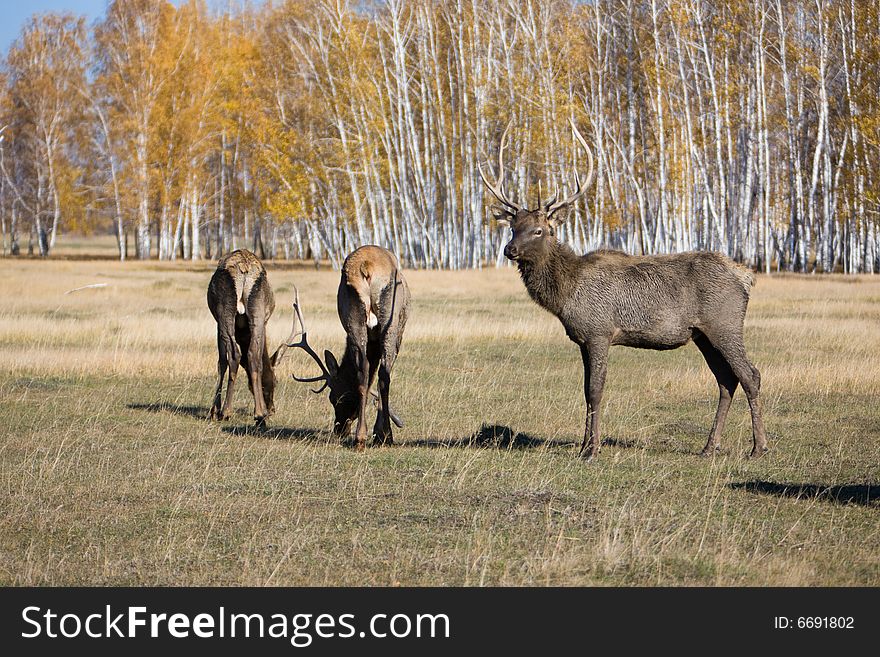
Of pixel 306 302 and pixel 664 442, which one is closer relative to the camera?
pixel 664 442

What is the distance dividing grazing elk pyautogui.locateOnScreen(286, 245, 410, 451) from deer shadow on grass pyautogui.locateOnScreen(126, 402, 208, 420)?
2.28 metres

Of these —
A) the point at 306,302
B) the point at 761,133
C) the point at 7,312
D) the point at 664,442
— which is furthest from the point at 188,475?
the point at 761,133

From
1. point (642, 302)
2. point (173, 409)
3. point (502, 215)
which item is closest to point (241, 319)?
point (173, 409)

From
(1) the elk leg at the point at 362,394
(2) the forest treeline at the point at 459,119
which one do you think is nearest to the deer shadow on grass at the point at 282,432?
(1) the elk leg at the point at 362,394

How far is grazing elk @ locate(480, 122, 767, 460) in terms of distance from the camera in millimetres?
9781

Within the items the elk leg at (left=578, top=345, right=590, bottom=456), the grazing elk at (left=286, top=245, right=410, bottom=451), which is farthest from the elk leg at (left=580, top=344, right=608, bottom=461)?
the grazing elk at (left=286, top=245, right=410, bottom=451)

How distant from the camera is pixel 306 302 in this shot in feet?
96.8

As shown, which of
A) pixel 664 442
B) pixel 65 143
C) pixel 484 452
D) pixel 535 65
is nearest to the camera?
pixel 484 452

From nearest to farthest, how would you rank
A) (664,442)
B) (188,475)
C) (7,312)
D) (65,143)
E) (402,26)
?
(188,475), (664,442), (7,312), (402,26), (65,143)

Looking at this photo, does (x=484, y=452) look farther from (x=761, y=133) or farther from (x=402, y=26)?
(x=402, y=26)

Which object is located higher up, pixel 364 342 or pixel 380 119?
pixel 380 119

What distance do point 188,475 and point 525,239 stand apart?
3.79 metres

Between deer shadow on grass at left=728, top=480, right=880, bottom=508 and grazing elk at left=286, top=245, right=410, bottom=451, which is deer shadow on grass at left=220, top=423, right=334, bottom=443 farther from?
deer shadow on grass at left=728, top=480, right=880, bottom=508

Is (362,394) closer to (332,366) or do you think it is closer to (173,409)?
(332,366)
